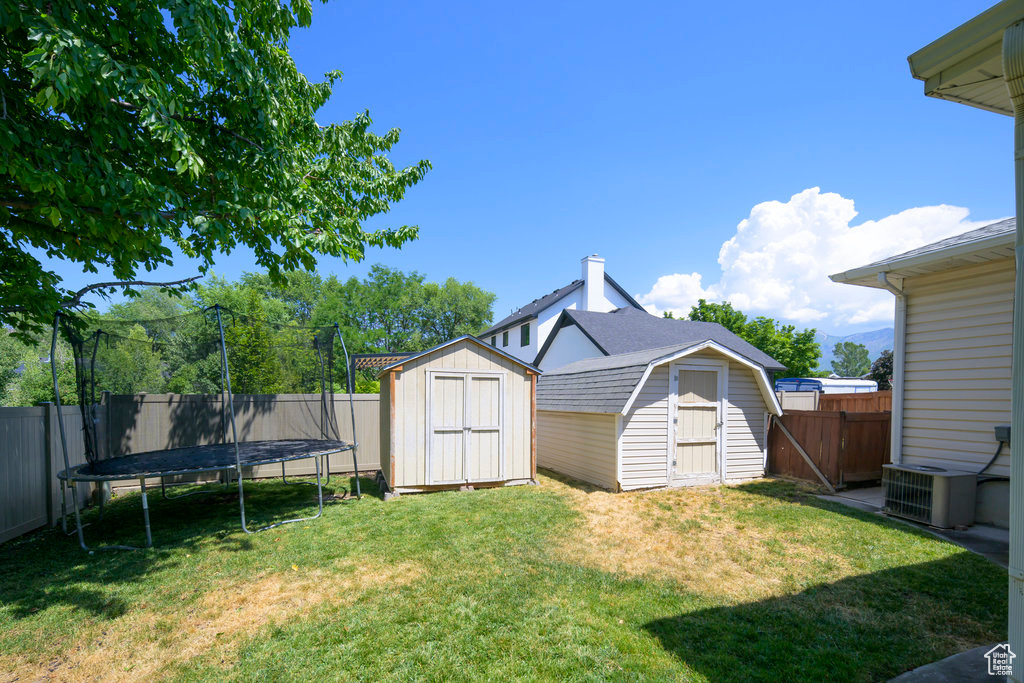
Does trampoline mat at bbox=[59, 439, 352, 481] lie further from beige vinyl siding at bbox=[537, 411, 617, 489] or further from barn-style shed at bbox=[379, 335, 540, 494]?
beige vinyl siding at bbox=[537, 411, 617, 489]

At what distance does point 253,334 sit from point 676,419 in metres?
8.01

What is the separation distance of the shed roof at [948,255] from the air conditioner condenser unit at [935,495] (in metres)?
2.81

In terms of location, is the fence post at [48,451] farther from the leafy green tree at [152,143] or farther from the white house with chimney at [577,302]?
the white house with chimney at [577,302]

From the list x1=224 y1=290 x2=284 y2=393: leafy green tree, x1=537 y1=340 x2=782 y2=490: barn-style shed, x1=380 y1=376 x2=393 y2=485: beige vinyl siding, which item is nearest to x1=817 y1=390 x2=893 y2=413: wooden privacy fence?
x1=537 y1=340 x2=782 y2=490: barn-style shed

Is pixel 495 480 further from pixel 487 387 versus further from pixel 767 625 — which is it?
pixel 767 625

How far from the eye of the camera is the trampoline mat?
5.25 m

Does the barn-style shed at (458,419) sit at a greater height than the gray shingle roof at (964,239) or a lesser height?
lesser

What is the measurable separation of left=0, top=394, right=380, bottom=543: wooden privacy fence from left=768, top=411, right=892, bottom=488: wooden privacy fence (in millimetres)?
8702

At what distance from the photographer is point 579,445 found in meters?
9.16

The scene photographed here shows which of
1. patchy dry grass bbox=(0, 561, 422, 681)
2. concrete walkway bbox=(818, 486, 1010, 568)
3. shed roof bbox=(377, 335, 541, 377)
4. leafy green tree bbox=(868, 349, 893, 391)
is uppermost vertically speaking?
shed roof bbox=(377, 335, 541, 377)

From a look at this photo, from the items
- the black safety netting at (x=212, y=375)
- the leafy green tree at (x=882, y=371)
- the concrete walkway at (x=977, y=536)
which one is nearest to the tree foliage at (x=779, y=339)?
the leafy green tree at (x=882, y=371)

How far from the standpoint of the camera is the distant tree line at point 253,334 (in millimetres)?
7461

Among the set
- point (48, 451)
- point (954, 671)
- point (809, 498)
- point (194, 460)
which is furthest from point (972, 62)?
point (48, 451)

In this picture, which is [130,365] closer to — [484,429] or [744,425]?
[484,429]
